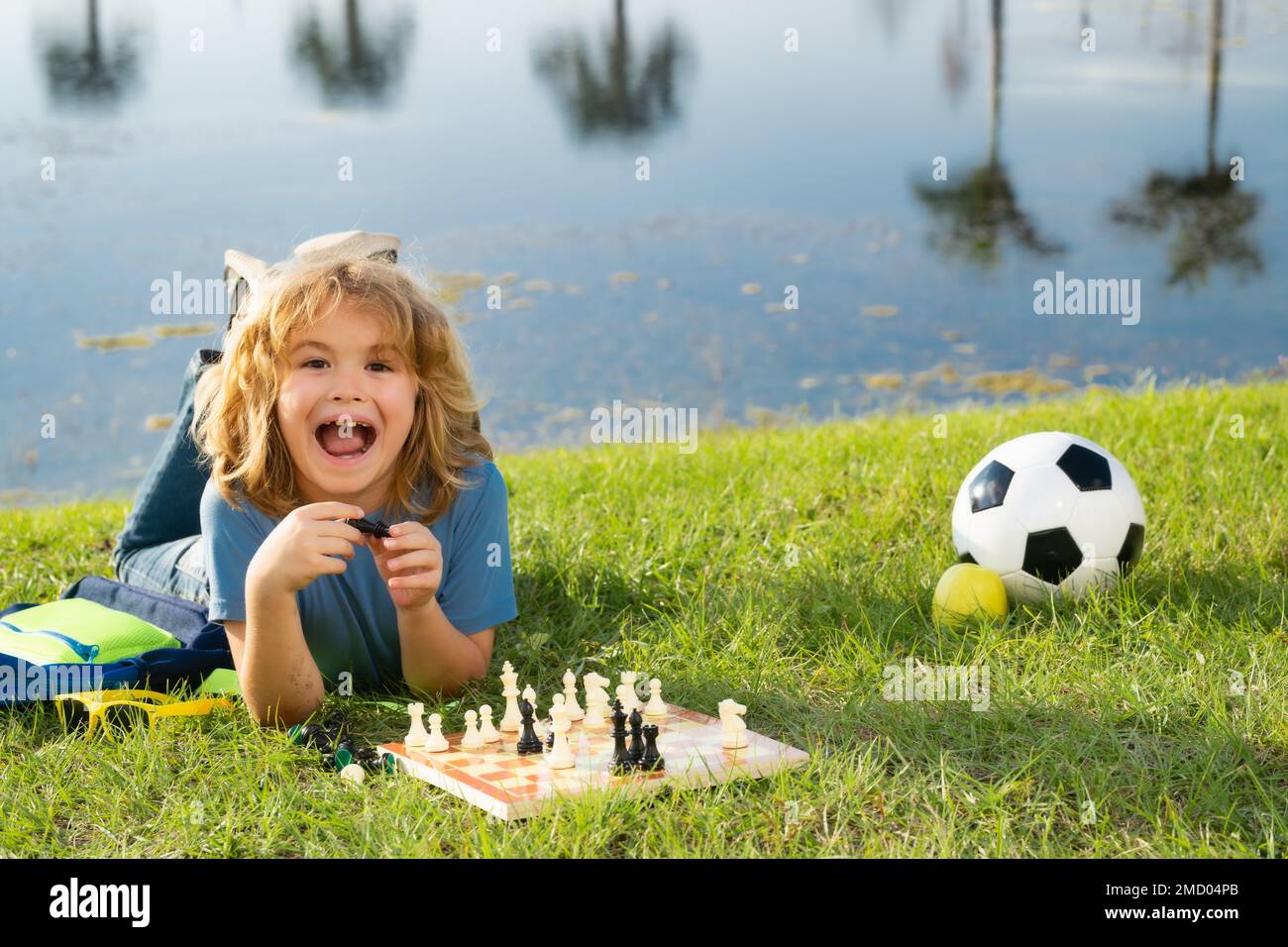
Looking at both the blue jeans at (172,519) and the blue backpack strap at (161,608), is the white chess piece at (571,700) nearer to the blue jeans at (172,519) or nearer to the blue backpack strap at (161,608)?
the blue backpack strap at (161,608)

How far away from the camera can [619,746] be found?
8.23 ft

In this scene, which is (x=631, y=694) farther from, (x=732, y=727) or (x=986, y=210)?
(x=986, y=210)

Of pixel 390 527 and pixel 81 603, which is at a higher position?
pixel 390 527

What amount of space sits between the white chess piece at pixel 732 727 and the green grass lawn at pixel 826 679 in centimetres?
12

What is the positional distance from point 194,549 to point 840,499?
2098 millimetres

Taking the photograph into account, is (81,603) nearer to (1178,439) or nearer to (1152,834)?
(1152,834)

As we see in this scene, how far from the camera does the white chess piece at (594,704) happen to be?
9.12ft

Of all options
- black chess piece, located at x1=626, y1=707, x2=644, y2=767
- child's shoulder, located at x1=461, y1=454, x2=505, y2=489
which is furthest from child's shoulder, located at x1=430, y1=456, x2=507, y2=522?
black chess piece, located at x1=626, y1=707, x2=644, y2=767

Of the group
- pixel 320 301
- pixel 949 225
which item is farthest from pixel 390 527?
pixel 949 225

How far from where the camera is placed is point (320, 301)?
9.43 feet
